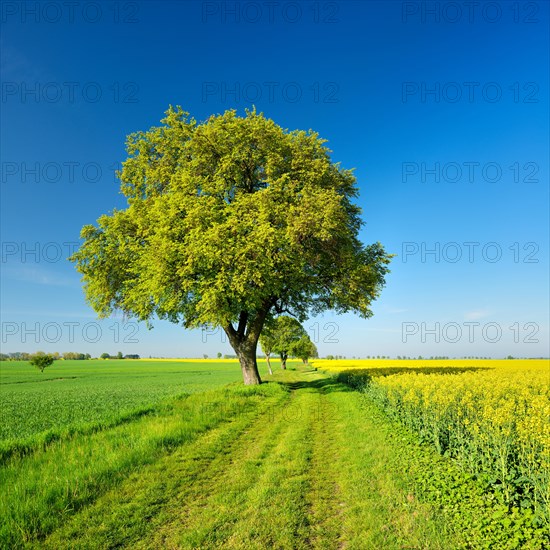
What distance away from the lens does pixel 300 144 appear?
23938mm

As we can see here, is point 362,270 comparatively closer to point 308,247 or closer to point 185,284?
point 308,247

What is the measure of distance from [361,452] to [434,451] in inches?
81.4

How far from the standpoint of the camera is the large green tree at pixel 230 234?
63.5 feet

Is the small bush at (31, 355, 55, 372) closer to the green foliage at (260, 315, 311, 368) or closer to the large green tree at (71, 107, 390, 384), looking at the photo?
the green foliage at (260, 315, 311, 368)

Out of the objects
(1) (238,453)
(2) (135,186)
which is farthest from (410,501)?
(2) (135,186)

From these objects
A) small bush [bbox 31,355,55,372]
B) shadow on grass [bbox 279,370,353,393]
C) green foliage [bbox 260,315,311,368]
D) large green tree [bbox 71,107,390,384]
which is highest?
large green tree [bbox 71,107,390,384]

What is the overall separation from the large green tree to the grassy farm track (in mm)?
10432

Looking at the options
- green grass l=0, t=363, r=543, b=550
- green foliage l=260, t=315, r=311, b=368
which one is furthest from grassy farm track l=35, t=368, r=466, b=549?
green foliage l=260, t=315, r=311, b=368

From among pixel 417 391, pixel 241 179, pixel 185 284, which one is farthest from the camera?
pixel 241 179

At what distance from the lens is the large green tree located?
762 inches

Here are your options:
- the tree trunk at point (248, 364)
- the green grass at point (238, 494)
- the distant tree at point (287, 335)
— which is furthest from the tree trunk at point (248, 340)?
the distant tree at point (287, 335)

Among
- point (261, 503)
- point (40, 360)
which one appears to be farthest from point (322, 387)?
point (40, 360)

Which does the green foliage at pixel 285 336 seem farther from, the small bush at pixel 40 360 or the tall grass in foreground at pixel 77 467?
the tall grass in foreground at pixel 77 467

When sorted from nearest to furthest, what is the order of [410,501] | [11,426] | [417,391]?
[410,501], [417,391], [11,426]
